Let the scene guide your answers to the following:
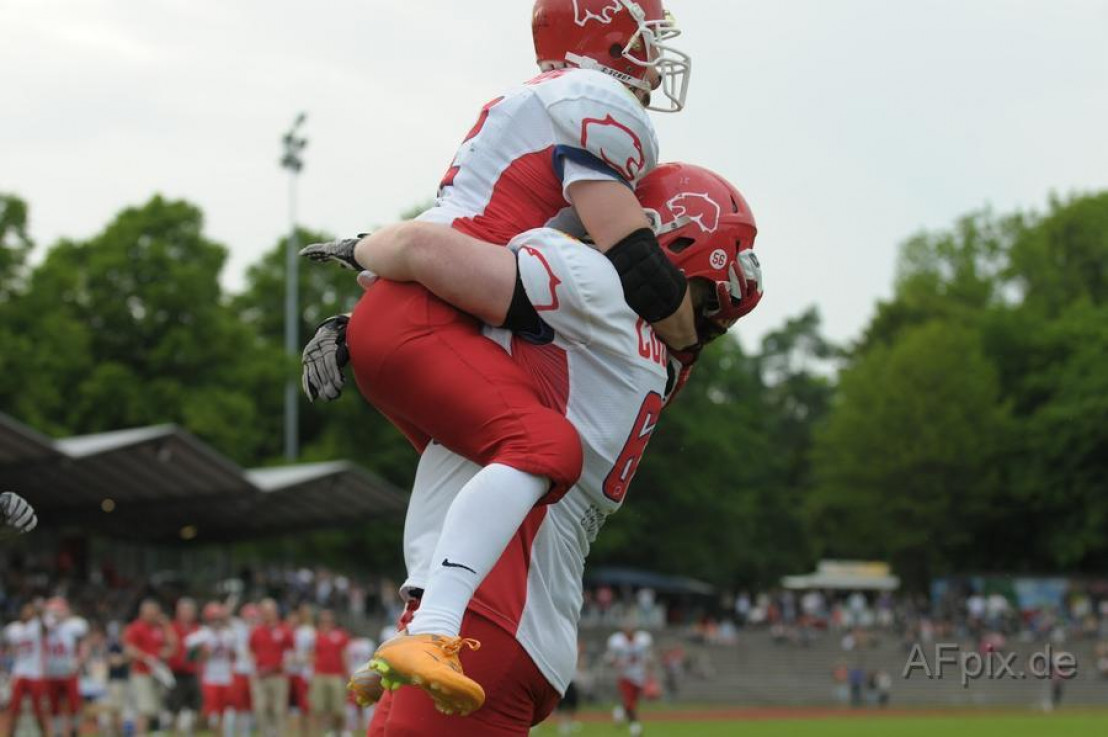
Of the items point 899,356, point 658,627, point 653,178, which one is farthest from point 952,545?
point 653,178

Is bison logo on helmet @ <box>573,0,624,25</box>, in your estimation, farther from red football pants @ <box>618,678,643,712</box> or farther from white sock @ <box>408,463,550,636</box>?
red football pants @ <box>618,678,643,712</box>

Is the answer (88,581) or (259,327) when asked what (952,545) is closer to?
(259,327)

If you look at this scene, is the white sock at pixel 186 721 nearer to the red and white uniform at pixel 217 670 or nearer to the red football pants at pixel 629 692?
the red and white uniform at pixel 217 670

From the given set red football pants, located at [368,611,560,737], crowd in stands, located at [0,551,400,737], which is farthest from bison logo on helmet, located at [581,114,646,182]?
crowd in stands, located at [0,551,400,737]

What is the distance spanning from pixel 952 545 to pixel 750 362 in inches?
1195

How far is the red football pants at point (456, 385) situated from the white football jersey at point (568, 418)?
0.10 metres

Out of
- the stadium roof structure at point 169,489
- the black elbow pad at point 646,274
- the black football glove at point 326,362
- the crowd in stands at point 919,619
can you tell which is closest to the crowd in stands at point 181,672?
the stadium roof structure at point 169,489

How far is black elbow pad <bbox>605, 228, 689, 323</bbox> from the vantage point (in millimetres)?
3545

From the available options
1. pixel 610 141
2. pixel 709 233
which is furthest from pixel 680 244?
pixel 610 141

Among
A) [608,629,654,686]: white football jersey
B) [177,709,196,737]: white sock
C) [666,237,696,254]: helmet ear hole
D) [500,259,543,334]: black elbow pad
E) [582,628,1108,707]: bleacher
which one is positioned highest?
[582,628,1108,707]: bleacher

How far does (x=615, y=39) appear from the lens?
3.84 metres

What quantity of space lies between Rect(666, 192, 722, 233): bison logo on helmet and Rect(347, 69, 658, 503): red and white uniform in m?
0.22

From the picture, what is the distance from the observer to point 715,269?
3.84m

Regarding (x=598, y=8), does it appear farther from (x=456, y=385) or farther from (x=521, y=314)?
(x=456, y=385)
